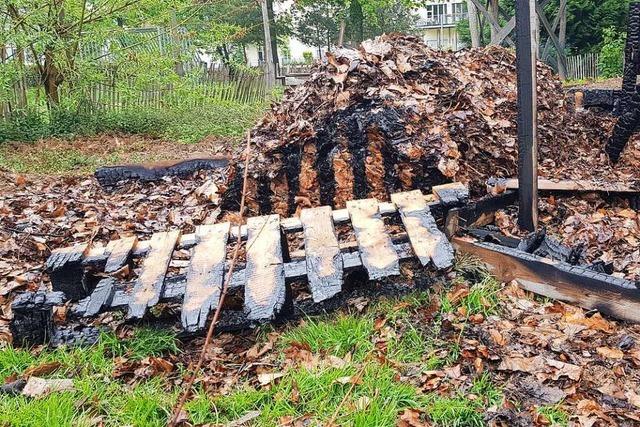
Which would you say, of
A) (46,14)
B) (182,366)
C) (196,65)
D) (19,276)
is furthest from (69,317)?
(196,65)

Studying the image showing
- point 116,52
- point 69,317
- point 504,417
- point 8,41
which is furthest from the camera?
point 116,52

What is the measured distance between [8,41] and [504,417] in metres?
9.45

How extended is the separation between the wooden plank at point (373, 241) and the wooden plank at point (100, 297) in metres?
1.23

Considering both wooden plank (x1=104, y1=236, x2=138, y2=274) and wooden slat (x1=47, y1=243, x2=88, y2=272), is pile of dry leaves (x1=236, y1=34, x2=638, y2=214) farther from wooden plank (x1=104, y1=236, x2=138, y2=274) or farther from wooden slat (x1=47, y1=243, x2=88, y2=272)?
wooden slat (x1=47, y1=243, x2=88, y2=272)

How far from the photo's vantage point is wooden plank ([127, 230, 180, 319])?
98.0 inches

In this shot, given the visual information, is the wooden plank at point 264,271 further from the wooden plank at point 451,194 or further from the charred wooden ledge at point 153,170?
the charred wooden ledge at point 153,170

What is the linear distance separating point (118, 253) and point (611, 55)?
59.6 feet

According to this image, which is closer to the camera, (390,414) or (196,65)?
(390,414)

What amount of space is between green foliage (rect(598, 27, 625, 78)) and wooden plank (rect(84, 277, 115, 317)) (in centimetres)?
1767

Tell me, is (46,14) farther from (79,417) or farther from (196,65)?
(79,417)

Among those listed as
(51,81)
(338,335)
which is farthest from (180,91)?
(338,335)

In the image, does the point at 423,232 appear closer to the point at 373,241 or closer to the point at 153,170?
the point at 373,241

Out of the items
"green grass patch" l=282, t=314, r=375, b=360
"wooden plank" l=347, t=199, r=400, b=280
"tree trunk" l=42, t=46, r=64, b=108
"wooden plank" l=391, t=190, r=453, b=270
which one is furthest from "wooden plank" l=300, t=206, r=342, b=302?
"tree trunk" l=42, t=46, r=64, b=108

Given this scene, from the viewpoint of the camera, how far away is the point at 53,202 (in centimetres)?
→ 521
